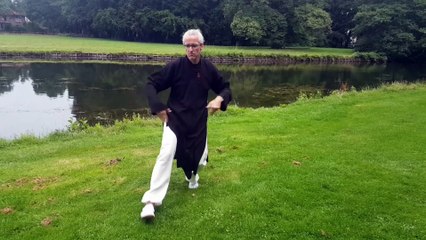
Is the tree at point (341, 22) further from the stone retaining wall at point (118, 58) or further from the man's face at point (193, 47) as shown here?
the man's face at point (193, 47)

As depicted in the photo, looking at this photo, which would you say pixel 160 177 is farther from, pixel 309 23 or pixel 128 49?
pixel 309 23

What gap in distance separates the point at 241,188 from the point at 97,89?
28.7m

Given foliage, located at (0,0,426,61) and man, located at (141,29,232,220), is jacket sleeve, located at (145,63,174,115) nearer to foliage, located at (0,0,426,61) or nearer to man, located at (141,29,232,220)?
man, located at (141,29,232,220)

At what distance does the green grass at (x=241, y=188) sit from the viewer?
671 cm

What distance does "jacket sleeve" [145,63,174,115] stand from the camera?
708cm

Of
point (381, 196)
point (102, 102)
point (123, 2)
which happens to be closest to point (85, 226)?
point (381, 196)

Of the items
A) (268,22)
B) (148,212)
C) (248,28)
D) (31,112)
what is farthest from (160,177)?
(268,22)

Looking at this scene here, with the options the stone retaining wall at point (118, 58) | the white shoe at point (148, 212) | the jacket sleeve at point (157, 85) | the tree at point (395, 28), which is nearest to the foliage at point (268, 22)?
the tree at point (395, 28)

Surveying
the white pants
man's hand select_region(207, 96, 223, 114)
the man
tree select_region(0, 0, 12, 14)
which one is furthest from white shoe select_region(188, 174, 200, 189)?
tree select_region(0, 0, 12, 14)

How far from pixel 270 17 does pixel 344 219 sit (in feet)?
257

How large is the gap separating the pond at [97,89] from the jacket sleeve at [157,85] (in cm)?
1419

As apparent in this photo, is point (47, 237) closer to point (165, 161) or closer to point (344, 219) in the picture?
point (165, 161)

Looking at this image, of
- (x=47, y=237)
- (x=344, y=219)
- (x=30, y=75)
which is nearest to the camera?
(x=47, y=237)

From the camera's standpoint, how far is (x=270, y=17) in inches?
3216
